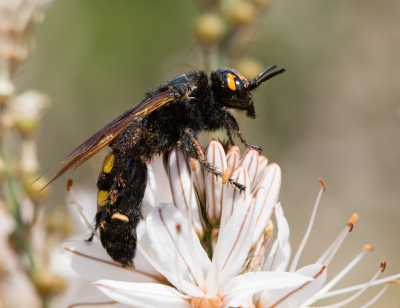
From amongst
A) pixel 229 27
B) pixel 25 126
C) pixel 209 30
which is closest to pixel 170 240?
pixel 25 126

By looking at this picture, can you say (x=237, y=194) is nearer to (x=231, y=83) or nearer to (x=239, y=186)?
(x=239, y=186)

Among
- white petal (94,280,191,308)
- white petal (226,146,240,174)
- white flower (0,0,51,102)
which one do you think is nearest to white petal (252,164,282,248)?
white petal (226,146,240,174)

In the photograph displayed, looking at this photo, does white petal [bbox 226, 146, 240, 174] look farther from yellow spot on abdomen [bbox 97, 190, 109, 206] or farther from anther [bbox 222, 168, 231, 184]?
yellow spot on abdomen [bbox 97, 190, 109, 206]

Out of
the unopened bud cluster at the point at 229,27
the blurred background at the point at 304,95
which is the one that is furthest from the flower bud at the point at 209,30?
the blurred background at the point at 304,95

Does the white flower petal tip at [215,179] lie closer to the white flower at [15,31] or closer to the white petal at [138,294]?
the white petal at [138,294]

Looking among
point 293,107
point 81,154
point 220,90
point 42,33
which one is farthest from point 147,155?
point 42,33
